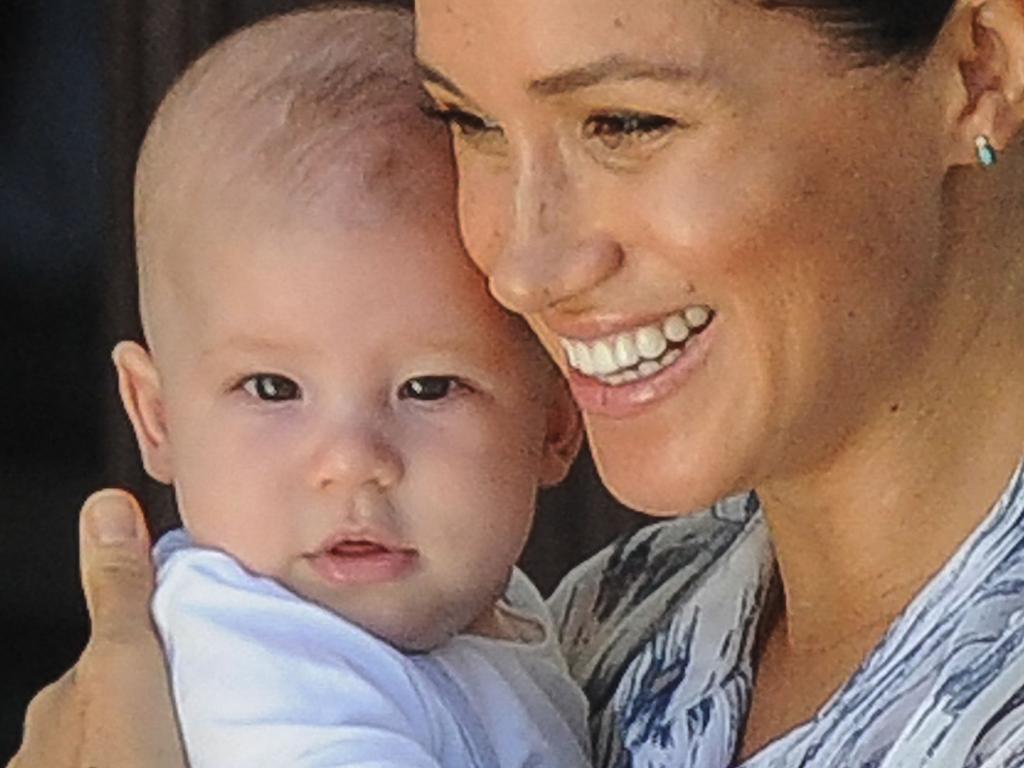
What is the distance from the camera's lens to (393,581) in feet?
4.78

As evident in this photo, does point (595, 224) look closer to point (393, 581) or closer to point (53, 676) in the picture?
point (393, 581)

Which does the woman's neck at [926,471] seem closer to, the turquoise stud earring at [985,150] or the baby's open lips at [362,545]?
the turquoise stud earring at [985,150]

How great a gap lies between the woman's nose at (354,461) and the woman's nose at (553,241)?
146 millimetres

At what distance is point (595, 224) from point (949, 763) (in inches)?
13.2

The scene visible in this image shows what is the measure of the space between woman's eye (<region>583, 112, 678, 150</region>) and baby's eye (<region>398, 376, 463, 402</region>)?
0.22m

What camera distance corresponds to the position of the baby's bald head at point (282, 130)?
145cm

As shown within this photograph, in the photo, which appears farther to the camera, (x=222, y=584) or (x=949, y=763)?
(x=222, y=584)

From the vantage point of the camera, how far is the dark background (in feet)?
9.21

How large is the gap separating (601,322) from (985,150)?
23 cm

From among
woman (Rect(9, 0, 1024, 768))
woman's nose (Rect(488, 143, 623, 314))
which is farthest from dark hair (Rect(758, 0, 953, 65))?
woman's nose (Rect(488, 143, 623, 314))

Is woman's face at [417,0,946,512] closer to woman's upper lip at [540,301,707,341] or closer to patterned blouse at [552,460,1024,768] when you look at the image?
woman's upper lip at [540,301,707,341]

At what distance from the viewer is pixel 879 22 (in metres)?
1.30

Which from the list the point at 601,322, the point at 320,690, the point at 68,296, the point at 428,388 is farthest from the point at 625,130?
the point at 68,296

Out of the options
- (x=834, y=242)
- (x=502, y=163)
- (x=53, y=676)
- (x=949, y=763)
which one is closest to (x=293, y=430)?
(x=502, y=163)
